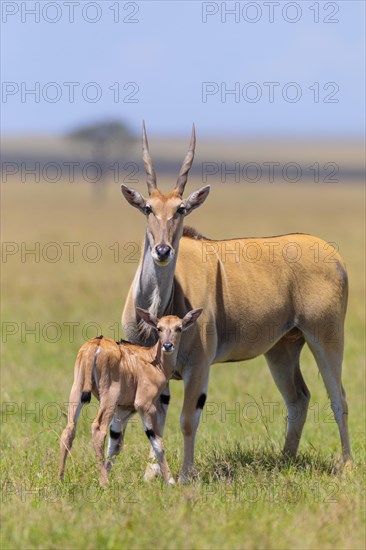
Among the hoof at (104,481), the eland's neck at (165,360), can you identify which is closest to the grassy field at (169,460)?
the hoof at (104,481)

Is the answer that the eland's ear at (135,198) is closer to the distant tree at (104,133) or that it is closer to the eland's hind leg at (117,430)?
the eland's hind leg at (117,430)

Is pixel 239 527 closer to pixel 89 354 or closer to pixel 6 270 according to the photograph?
pixel 89 354

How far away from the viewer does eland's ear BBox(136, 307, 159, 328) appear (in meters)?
7.64

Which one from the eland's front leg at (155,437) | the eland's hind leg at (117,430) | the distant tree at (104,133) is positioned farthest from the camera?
the distant tree at (104,133)

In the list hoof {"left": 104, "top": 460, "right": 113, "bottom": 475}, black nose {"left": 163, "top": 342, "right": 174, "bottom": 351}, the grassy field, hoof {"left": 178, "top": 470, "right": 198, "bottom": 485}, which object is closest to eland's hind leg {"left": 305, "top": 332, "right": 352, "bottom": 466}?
the grassy field

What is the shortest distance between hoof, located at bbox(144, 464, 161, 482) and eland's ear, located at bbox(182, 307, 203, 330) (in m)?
0.96

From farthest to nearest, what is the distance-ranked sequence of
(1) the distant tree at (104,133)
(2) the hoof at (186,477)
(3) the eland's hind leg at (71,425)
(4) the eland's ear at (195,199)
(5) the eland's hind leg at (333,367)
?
(1) the distant tree at (104,133)
(5) the eland's hind leg at (333,367)
(4) the eland's ear at (195,199)
(2) the hoof at (186,477)
(3) the eland's hind leg at (71,425)

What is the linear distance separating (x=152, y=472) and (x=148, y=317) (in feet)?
3.37

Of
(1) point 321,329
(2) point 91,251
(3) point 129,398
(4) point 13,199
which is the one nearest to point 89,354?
(3) point 129,398

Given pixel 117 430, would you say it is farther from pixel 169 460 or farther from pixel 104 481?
pixel 104 481

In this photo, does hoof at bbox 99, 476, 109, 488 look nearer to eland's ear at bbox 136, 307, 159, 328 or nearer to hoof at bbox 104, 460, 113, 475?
hoof at bbox 104, 460, 113, 475

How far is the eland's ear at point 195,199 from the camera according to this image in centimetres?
793

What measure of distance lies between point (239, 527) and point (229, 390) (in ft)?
22.5

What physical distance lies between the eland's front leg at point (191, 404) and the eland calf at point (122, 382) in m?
0.18
